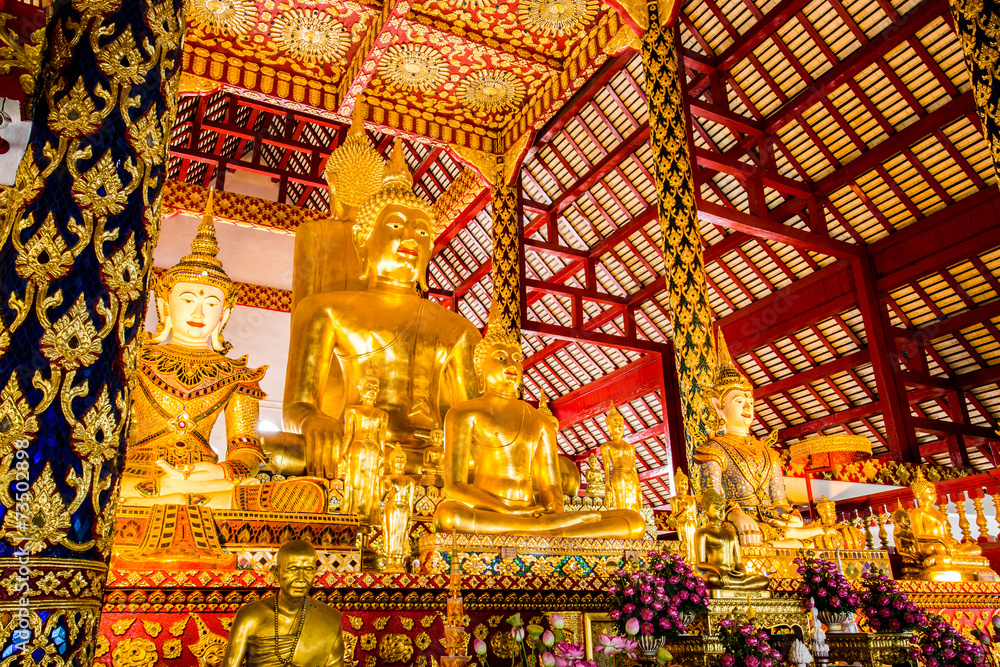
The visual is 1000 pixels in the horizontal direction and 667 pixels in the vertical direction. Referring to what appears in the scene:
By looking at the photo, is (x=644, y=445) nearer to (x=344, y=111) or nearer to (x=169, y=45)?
(x=344, y=111)

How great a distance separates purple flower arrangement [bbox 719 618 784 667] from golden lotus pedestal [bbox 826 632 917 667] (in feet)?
1.76

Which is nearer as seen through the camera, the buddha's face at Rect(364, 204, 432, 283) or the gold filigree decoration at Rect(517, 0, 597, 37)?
the buddha's face at Rect(364, 204, 432, 283)

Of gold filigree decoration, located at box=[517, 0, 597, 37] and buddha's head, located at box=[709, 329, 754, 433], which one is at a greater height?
gold filigree decoration, located at box=[517, 0, 597, 37]

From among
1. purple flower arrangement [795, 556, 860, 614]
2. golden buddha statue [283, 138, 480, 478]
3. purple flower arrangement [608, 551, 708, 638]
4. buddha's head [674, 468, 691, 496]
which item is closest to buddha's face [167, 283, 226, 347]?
golden buddha statue [283, 138, 480, 478]

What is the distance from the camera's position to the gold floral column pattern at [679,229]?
5.23 m

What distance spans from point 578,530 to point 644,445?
10.6m

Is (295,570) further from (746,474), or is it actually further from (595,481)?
(746,474)

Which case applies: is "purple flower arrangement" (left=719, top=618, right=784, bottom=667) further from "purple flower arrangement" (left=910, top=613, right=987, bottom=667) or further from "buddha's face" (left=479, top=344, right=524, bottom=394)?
"buddha's face" (left=479, top=344, right=524, bottom=394)

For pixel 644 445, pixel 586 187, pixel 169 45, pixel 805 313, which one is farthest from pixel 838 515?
pixel 644 445

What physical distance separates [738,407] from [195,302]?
3.07 meters

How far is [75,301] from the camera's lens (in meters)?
1.71

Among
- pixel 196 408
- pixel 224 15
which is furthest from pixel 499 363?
pixel 224 15

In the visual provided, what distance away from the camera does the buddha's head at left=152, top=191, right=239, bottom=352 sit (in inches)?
133

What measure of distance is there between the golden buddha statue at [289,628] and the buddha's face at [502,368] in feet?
5.00
